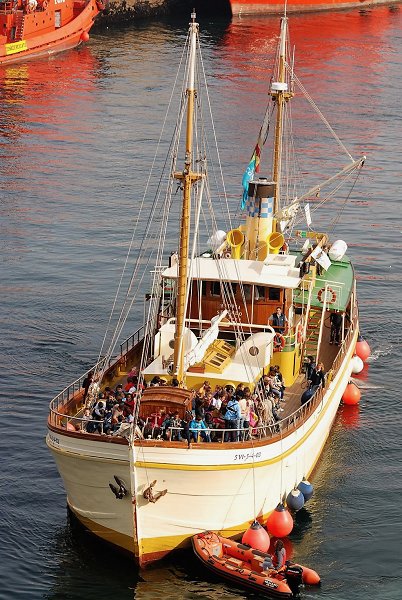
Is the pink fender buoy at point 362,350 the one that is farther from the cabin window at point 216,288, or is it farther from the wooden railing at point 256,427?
the cabin window at point 216,288

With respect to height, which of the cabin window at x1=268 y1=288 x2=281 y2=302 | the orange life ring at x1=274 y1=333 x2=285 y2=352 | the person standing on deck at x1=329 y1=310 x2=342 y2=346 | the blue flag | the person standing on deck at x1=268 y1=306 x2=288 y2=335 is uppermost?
the blue flag

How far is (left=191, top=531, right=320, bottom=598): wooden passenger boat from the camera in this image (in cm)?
3708

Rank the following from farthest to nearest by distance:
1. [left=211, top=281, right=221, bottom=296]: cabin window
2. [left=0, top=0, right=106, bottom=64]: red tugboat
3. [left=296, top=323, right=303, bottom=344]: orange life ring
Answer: [left=0, top=0, right=106, bottom=64]: red tugboat, [left=296, top=323, right=303, bottom=344]: orange life ring, [left=211, top=281, right=221, bottom=296]: cabin window

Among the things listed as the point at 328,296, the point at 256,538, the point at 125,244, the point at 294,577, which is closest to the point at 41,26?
the point at 125,244

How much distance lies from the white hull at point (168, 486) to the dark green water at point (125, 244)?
4.59 ft

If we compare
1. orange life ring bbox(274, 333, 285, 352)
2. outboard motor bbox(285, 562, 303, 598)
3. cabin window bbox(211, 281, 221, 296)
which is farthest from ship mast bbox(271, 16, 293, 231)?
outboard motor bbox(285, 562, 303, 598)

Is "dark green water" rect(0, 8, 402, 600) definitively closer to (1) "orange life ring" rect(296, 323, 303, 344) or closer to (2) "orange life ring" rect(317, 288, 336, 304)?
(1) "orange life ring" rect(296, 323, 303, 344)

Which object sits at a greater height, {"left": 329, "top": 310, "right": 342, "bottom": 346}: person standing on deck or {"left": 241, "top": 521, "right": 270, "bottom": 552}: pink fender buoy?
{"left": 329, "top": 310, "right": 342, "bottom": 346}: person standing on deck

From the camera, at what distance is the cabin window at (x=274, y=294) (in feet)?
151

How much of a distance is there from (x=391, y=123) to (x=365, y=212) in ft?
84.9

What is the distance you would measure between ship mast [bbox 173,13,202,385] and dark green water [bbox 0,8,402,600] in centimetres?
700

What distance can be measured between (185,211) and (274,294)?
7.98 meters

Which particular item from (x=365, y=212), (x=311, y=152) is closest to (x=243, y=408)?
(x=365, y=212)

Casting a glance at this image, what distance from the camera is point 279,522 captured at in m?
39.9
